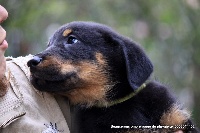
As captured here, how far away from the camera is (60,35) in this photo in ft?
11.9

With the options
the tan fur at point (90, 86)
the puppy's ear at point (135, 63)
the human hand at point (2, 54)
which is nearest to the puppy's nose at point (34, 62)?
the human hand at point (2, 54)

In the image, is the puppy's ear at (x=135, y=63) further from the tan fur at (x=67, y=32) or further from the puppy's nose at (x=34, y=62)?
the puppy's nose at (x=34, y=62)

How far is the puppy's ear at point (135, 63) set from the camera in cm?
349

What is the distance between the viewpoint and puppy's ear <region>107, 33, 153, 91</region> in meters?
3.49

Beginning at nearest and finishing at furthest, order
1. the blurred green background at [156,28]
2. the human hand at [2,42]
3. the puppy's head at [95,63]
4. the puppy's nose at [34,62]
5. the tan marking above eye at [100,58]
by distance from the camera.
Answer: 1. the human hand at [2,42]
2. the puppy's nose at [34,62]
3. the puppy's head at [95,63]
4. the tan marking above eye at [100,58]
5. the blurred green background at [156,28]

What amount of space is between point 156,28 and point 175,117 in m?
5.60

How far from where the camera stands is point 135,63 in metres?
3.55

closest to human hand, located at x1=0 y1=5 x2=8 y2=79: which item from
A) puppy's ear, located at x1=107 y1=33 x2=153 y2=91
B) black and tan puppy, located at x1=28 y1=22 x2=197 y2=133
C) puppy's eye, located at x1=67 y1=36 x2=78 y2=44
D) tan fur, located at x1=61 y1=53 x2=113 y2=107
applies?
black and tan puppy, located at x1=28 y1=22 x2=197 y2=133

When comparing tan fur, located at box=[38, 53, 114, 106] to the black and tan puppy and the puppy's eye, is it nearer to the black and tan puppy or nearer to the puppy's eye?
the black and tan puppy

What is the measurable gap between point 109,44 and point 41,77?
2.04ft

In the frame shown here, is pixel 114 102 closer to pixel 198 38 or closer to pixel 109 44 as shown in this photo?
pixel 109 44

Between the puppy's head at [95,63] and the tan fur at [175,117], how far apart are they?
0.91 ft

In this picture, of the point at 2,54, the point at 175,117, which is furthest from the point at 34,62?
the point at 175,117

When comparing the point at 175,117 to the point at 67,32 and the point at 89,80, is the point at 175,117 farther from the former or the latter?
the point at 67,32
